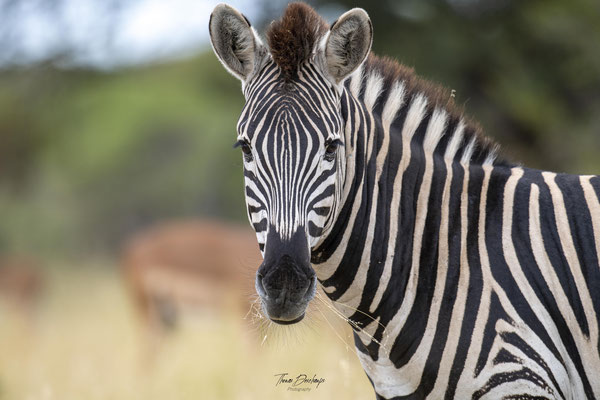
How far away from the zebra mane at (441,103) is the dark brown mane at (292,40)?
1.93 ft

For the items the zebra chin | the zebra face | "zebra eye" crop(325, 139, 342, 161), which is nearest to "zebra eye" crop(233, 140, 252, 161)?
the zebra face

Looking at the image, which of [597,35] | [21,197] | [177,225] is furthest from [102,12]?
[21,197]

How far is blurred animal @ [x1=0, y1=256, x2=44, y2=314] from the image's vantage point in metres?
13.7

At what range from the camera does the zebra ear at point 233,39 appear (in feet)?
11.4

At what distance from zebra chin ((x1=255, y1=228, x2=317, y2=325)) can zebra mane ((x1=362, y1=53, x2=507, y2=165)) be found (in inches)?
50.6

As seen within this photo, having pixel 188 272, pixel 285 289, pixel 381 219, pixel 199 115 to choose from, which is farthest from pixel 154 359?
pixel 199 115

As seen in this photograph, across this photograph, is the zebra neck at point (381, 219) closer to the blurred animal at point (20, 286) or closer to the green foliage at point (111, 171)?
the blurred animal at point (20, 286)

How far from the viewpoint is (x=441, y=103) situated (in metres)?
3.96

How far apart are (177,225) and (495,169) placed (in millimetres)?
9846

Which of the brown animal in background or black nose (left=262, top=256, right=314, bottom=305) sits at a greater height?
black nose (left=262, top=256, right=314, bottom=305)

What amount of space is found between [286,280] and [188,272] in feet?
30.9

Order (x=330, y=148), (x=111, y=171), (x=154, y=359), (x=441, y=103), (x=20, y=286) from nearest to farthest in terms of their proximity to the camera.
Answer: (x=330, y=148) < (x=441, y=103) < (x=154, y=359) < (x=20, y=286) < (x=111, y=171)

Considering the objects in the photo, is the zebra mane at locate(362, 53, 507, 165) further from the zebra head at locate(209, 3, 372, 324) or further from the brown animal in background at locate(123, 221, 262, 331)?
the brown animal in background at locate(123, 221, 262, 331)

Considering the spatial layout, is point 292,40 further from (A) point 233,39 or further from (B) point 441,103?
(B) point 441,103
